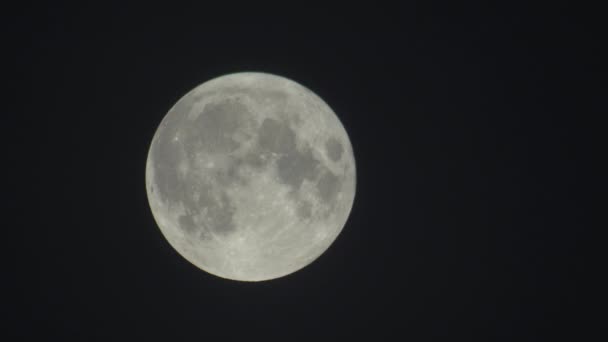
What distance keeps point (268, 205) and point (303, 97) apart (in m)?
1.36

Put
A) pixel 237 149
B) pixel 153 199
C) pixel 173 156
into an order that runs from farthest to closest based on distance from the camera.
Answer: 1. pixel 153 199
2. pixel 173 156
3. pixel 237 149

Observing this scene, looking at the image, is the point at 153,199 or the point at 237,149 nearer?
the point at 237,149

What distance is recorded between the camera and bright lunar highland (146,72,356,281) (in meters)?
4.76

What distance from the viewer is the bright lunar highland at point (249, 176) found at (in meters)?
4.76

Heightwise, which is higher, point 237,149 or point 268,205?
point 237,149

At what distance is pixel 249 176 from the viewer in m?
4.71

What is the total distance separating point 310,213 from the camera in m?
5.15

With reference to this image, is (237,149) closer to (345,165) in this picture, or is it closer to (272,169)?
(272,169)

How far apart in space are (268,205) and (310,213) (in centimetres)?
53

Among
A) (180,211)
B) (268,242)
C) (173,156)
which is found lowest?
(268,242)

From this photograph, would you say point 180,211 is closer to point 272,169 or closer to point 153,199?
point 153,199

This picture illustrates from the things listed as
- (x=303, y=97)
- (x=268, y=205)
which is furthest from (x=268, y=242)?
(x=303, y=97)

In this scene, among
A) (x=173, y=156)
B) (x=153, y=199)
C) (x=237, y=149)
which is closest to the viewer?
(x=237, y=149)

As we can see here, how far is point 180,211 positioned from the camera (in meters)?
5.09
